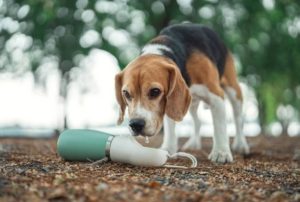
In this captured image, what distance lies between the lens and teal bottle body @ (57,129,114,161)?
17.4 ft

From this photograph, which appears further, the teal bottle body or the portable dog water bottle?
the teal bottle body

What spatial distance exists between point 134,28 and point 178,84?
10.7 meters

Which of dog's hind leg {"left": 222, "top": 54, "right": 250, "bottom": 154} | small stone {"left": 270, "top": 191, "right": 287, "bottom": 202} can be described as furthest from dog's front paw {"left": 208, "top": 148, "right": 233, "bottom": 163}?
small stone {"left": 270, "top": 191, "right": 287, "bottom": 202}

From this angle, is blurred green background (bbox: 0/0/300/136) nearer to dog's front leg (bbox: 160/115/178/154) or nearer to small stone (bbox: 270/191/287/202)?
dog's front leg (bbox: 160/115/178/154)

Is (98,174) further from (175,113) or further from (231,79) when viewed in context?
(231,79)

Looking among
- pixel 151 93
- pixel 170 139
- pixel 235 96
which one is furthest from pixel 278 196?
pixel 235 96

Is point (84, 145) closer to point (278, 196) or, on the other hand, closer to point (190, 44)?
point (190, 44)

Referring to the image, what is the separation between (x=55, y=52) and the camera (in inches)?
663

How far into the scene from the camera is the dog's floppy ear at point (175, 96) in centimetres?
549

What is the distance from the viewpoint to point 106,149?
526 cm

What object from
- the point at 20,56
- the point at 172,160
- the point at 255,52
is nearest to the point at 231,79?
the point at 172,160

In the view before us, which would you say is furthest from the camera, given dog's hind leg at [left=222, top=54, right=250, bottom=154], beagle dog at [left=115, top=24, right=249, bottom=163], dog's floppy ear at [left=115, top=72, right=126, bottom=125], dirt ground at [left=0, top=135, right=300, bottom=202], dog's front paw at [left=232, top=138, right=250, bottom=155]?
dog's front paw at [left=232, top=138, right=250, bottom=155]

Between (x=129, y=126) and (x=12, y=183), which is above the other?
(x=129, y=126)

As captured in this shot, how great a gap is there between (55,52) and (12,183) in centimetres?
1350
